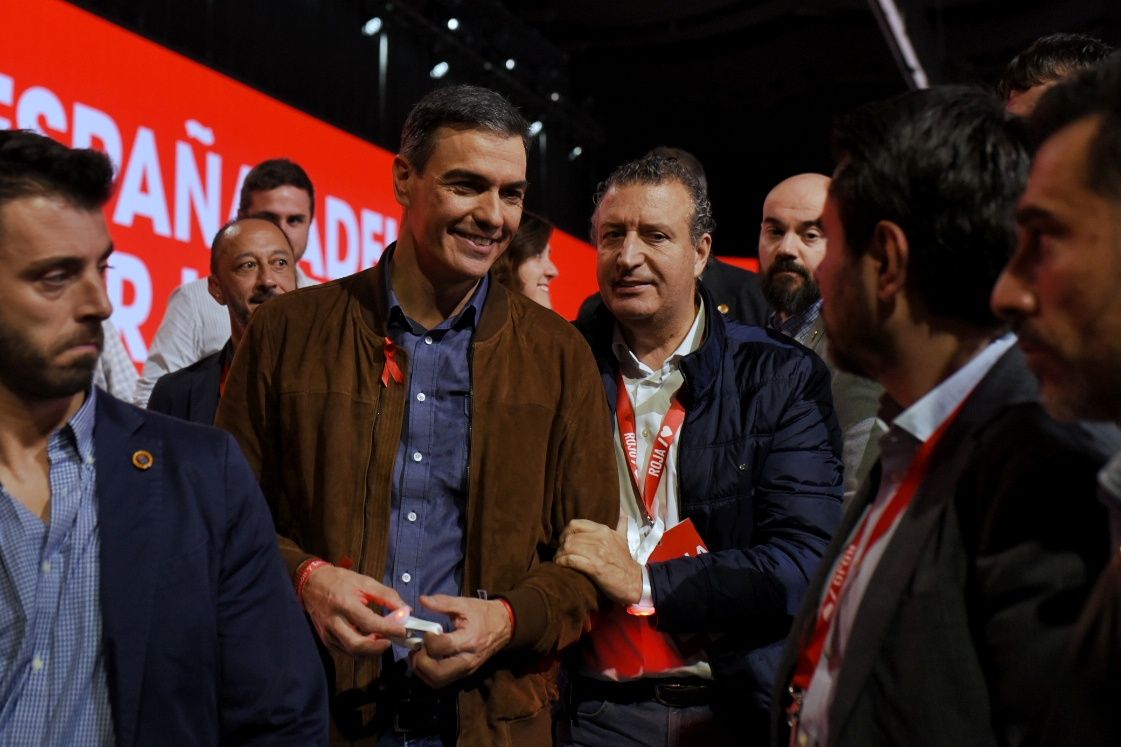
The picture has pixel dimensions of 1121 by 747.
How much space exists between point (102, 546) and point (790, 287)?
240 centimetres

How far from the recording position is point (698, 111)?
12227mm

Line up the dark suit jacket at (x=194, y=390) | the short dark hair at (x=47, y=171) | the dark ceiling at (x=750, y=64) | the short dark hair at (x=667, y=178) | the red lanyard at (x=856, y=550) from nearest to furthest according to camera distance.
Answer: the red lanyard at (x=856, y=550) < the short dark hair at (x=47, y=171) < the short dark hair at (x=667, y=178) < the dark suit jacket at (x=194, y=390) < the dark ceiling at (x=750, y=64)

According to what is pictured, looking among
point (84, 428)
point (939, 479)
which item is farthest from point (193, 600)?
point (939, 479)

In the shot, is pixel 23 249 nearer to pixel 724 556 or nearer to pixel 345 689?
pixel 345 689

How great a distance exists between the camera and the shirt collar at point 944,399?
140 centimetres

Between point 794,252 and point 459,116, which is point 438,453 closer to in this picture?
point 459,116

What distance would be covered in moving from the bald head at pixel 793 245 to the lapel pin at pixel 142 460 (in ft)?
7.36

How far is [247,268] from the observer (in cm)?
364

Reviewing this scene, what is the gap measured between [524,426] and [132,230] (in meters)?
2.45

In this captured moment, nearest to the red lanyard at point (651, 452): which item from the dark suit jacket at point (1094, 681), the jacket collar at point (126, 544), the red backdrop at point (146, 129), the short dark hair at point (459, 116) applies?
the short dark hair at point (459, 116)

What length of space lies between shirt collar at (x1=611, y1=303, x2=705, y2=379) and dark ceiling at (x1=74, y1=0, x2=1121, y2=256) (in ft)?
13.9

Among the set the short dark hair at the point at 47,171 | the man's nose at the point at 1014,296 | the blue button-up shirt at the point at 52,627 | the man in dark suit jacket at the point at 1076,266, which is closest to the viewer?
the man in dark suit jacket at the point at 1076,266

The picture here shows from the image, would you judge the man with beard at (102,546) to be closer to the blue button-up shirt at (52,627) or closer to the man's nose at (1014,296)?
the blue button-up shirt at (52,627)

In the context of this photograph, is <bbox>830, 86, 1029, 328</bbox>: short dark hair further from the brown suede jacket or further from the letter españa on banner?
the letter españa on banner
